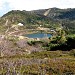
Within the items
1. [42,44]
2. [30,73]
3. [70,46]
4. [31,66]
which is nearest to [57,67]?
[31,66]

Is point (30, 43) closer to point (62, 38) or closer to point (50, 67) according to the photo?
point (62, 38)

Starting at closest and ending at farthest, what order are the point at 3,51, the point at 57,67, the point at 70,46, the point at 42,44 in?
the point at 57,67 < the point at 3,51 < the point at 70,46 < the point at 42,44

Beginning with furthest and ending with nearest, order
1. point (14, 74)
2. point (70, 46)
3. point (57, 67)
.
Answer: point (70, 46), point (57, 67), point (14, 74)

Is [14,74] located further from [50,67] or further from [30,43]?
[30,43]

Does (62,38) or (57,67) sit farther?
(62,38)

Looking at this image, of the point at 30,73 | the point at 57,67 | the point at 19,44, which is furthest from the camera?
the point at 19,44

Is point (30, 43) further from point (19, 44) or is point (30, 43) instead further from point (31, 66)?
point (31, 66)

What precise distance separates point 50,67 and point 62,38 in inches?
3341

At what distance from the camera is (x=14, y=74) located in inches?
814

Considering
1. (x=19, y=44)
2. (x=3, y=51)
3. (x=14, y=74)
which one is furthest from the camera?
(x=19, y=44)

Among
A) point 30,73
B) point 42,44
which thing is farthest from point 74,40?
point 30,73

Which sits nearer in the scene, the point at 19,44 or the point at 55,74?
the point at 55,74

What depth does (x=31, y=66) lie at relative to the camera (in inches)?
1358

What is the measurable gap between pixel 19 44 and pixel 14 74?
91.9m
